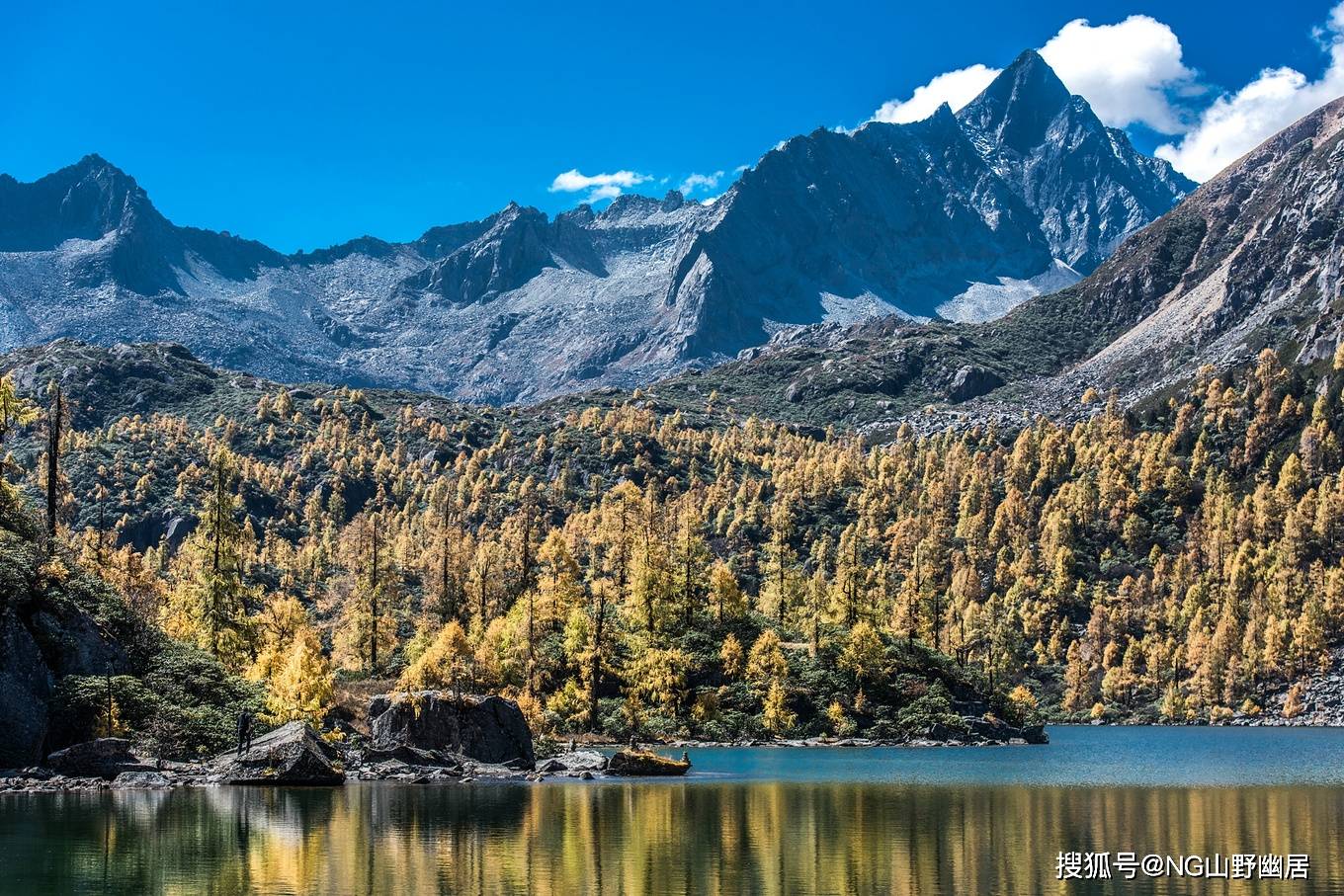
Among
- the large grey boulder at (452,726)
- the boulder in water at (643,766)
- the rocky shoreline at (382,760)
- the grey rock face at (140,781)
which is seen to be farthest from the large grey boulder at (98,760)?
the boulder in water at (643,766)

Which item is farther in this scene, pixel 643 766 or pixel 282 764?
pixel 643 766

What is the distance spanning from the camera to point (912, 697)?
130 metres

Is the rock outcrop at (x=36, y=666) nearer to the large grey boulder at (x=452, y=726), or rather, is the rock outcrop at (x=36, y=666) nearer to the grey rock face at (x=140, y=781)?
the grey rock face at (x=140, y=781)

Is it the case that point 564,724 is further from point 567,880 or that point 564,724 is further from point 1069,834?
point 567,880

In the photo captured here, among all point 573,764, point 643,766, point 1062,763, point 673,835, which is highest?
point 673,835

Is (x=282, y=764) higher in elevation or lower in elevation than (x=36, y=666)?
lower

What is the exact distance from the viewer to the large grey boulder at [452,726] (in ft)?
280

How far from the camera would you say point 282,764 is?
231ft

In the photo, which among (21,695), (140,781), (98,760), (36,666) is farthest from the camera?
(98,760)

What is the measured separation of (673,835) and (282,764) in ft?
89.6

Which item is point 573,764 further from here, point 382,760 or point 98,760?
point 98,760

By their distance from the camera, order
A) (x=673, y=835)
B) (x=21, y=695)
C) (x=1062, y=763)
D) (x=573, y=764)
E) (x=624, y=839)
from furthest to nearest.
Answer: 1. (x=1062, y=763)
2. (x=573, y=764)
3. (x=21, y=695)
4. (x=673, y=835)
5. (x=624, y=839)

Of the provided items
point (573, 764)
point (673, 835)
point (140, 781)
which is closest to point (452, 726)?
point (573, 764)

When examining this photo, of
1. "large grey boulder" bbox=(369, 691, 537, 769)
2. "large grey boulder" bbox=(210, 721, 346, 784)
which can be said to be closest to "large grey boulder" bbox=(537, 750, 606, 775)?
"large grey boulder" bbox=(369, 691, 537, 769)
